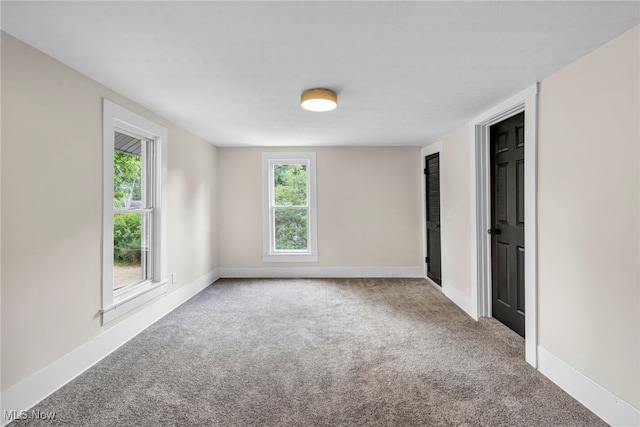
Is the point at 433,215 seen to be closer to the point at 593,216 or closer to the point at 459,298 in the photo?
the point at 459,298

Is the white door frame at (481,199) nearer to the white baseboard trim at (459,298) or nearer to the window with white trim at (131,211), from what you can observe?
the white baseboard trim at (459,298)

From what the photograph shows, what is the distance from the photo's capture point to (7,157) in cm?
185

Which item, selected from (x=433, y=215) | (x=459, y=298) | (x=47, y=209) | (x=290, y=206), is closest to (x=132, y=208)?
(x=47, y=209)

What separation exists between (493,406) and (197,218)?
4009 millimetres

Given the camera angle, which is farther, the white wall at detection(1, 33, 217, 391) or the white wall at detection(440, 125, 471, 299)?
the white wall at detection(440, 125, 471, 299)

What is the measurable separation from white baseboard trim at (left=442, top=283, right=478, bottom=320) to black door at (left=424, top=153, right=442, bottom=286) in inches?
14.7

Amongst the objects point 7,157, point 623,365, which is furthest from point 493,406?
point 7,157

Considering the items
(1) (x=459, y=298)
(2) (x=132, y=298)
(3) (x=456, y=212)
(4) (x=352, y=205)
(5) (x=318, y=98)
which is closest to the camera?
(5) (x=318, y=98)

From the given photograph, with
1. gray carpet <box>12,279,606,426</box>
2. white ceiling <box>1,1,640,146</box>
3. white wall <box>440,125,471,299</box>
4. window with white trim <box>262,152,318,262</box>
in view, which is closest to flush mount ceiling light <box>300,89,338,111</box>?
white ceiling <box>1,1,640,146</box>

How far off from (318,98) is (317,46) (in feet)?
2.29

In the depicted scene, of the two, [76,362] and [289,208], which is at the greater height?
[289,208]

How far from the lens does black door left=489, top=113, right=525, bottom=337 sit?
2922 mm

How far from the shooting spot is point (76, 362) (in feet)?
7.74

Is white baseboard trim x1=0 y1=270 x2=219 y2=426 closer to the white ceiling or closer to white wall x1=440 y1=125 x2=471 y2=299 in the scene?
the white ceiling
